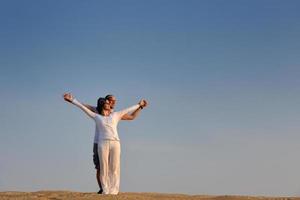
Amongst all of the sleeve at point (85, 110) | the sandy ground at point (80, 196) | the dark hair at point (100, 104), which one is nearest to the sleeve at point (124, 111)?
the dark hair at point (100, 104)

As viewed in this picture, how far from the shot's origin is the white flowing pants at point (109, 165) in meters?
14.5

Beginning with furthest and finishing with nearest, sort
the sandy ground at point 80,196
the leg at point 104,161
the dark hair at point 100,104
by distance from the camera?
the dark hair at point 100,104 → the leg at point 104,161 → the sandy ground at point 80,196

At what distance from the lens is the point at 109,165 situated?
14.6 meters

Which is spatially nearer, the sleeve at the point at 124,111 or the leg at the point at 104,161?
the leg at the point at 104,161

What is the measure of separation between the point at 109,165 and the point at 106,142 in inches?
22.8

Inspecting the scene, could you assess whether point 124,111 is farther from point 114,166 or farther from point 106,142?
point 114,166

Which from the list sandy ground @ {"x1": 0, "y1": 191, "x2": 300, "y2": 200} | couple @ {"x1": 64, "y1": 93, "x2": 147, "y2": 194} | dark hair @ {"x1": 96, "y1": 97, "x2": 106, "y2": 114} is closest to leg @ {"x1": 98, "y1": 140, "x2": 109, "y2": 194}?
couple @ {"x1": 64, "y1": 93, "x2": 147, "y2": 194}

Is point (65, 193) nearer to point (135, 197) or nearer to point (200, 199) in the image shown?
point (135, 197)

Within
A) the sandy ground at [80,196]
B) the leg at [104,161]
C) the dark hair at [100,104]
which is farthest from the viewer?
the dark hair at [100,104]

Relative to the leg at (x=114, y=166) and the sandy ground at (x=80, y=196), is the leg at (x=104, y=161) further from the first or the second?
the sandy ground at (x=80, y=196)

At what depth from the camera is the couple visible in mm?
14445

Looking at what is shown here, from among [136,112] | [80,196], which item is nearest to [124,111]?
[136,112]

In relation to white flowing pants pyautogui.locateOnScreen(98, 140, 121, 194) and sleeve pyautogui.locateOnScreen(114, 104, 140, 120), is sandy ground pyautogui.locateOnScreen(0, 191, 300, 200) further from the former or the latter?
sleeve pyautogui.locateOnScreen(114, 104, 140, 120)

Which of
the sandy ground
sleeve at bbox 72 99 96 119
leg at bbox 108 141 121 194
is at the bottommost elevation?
the sandy ground
